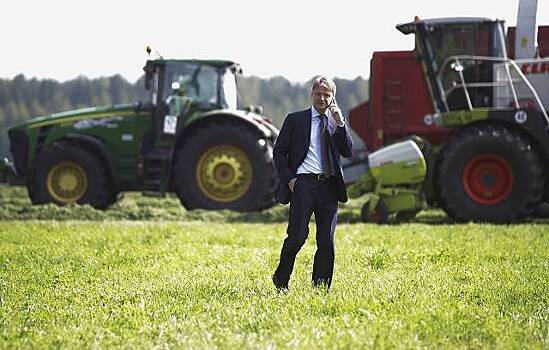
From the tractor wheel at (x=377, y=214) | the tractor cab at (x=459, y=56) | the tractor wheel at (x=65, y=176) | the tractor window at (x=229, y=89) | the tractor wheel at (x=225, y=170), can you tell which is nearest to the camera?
the tractor wheel at (x=377, y=214)

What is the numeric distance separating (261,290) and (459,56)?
32.7 ft

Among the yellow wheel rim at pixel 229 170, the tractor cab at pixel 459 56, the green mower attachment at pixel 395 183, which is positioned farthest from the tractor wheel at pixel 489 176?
the yellow wheel rim at pixel 229 170

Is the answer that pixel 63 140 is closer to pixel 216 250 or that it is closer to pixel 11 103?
pixel 216 250

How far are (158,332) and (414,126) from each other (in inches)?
512

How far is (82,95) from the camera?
3733 inches

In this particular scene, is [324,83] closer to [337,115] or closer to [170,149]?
[337,115]

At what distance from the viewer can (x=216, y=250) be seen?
11.2 metres

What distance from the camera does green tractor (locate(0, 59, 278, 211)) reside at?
17.5 metres

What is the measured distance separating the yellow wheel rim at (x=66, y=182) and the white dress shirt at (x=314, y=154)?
36.6 feet

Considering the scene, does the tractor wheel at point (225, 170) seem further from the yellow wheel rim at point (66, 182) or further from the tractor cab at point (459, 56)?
the tractor cab at point (459, 56)

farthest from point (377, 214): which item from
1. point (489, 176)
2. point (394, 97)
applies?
point (394, 97)

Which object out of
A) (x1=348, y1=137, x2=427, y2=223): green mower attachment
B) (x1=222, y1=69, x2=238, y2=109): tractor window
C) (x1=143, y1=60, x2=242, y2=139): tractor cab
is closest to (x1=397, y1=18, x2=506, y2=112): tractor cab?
(x1=348, y1=137, x2=427, y2=223): green mower attachment

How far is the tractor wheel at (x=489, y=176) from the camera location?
15250 millimetres

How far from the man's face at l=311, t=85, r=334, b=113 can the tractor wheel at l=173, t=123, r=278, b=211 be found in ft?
31.6
